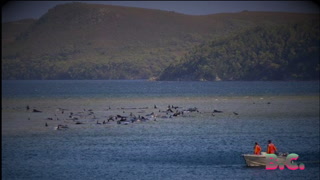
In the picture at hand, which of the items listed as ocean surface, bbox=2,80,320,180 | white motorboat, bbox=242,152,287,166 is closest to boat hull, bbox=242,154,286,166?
white motorboat, bbox=242,152,287,166

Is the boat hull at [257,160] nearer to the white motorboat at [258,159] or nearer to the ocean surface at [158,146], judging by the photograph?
the white motorboat at [258,159]

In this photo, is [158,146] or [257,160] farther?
[158,146]

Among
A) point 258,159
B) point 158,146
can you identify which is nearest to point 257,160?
point 258,159

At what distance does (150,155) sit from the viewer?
1971 inches

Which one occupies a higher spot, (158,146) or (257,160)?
(257,160)

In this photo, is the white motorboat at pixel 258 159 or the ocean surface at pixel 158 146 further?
the white motorboat at pixel 258 159

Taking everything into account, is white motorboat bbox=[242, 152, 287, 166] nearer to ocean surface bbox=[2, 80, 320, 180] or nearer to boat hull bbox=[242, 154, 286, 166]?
boat hull bbox=[242, 154, 286, 166]

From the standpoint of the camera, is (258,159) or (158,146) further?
(158,146)

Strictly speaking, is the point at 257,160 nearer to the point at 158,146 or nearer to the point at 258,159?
the point at 258,159

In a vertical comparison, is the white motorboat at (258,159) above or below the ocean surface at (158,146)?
above

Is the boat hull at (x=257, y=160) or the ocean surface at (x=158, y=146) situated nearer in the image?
the ocean surface at (x=158, y=146)

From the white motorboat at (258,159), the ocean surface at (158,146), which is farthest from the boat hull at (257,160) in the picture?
the ocean surface at (158,146)

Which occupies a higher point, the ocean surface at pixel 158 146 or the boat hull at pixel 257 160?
the boat hull at pixel 257 160

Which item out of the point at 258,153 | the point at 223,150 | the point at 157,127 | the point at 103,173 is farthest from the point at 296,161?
the point at 157,127
